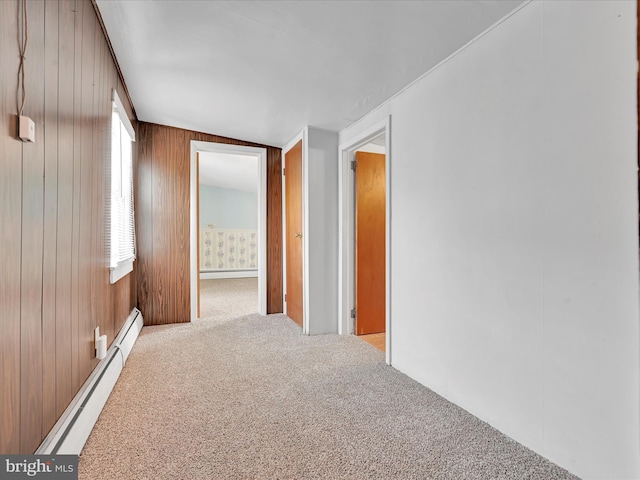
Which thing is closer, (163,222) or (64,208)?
(64,208)

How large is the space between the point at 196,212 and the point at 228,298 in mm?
1828

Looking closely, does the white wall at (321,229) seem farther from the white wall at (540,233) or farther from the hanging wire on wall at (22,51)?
the hanging wire on wall at (22,51)

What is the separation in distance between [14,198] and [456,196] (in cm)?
196

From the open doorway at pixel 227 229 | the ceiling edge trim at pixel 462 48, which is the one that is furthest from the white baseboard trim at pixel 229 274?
the ceiling edge trim at pixel 462 48

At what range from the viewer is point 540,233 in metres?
1.50

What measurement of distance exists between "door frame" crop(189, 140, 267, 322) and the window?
2.16ft

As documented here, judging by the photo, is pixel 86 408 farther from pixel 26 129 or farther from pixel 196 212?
pixel 196 212

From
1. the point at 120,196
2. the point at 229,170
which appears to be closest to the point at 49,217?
the point at 120,196

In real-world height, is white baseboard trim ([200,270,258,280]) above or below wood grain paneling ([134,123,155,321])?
below

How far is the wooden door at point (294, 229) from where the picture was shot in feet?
11.9

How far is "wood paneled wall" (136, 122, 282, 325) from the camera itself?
3.68 meters

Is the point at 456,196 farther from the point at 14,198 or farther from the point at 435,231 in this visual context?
the point at 14,198

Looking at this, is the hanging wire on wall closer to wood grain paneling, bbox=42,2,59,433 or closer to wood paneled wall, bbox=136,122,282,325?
wood grain paneling, bbox=42,2,59,433

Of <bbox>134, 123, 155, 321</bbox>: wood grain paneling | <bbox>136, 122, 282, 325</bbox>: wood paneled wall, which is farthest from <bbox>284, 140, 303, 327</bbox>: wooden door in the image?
<bbox>134, 123, 155, 321</bbox>: wood grain paneling
